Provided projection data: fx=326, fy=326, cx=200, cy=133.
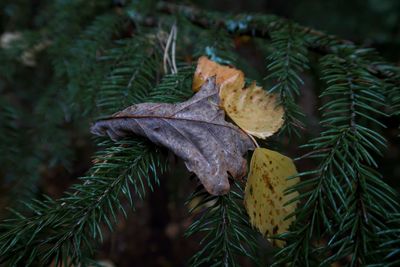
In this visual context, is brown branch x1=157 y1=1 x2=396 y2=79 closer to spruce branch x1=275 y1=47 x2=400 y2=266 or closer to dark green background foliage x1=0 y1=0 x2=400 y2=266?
dark green background foliage x1=0 y1=0 x2=400 y2=266

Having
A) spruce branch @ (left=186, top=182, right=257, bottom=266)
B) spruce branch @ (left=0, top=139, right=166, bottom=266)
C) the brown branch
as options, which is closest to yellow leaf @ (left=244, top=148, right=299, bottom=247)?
spruce branch @ (left=186, top=182, right=257, bottom=266)

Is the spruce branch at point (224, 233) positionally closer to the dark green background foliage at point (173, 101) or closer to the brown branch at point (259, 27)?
the dark green background foliage at point (173, 101)

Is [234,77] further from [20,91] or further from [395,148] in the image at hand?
[395,148]

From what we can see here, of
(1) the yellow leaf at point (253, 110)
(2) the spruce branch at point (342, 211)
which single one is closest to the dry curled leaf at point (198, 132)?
(1) the yellow leaf at point (253, 110)

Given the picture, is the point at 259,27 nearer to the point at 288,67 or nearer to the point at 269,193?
the point at 288,67

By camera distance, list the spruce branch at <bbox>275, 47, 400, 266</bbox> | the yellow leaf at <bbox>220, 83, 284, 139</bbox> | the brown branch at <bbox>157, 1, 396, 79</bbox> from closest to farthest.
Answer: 1. the spruce branch at <bbox>275, 47, 400, 266</bbox>
2. the yellow leaf at <bbox>220, 83, 284, 139</bbox>
3. the brown branch at <bbox>157, 1, 396, 79</bbox>
